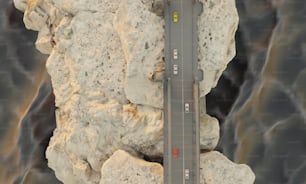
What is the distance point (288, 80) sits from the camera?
13.0 m

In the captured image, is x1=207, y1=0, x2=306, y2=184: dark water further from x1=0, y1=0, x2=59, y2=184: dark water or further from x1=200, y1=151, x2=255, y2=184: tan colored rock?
x1=0, y1=0, x2=59, y2=184: dark water

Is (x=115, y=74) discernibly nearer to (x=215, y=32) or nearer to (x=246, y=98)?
(x=215, y=32)

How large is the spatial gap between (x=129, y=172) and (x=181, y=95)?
1898 millimetres

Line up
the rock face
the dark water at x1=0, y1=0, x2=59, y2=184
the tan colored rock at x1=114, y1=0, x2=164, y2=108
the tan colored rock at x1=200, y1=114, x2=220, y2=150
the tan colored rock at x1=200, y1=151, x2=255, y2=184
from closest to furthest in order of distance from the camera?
the tan colored rock at x1=114, y1=0, x2=164, y2=108 < the rock face < the tan colored rock at x1=200, y1=151, x2=255, y2=184 < the tan colored rock at x1=200, y1=114, x2=220, y2=150 < the dark water at x1=0, y1=0, x2=59, y2=184

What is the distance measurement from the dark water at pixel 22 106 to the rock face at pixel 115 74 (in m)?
2.02

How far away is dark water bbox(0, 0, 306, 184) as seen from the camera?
42.1 ft

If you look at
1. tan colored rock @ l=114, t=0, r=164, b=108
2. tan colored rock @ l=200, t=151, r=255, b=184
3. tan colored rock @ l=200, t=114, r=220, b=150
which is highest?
tan colored rock @ l=114, t=0, r=164, b=108

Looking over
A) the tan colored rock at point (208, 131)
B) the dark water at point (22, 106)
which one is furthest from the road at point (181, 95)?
the dark water at point (22, 106)

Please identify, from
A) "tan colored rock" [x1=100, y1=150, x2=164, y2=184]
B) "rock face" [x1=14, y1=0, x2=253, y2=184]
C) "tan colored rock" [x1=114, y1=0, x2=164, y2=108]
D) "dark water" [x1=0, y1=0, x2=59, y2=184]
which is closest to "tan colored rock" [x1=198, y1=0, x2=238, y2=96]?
"rock face" [x1=14, y1=0, x2=253, y2=184]

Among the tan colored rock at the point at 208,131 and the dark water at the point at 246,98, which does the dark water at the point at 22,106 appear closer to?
the dark water at the point at 246,98

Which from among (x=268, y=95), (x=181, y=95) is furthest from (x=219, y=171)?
(x=268, y=95)

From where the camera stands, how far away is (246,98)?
12969 mm

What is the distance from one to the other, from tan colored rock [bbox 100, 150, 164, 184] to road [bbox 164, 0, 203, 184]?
9.6 inches

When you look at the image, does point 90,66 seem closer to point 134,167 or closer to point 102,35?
point 102,35
